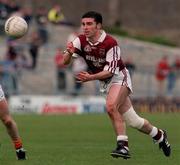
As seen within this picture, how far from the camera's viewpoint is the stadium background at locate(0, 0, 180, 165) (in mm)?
16188

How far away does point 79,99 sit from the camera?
3231 cm

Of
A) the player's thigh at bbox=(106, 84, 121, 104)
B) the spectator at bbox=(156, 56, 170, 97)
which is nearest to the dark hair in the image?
the player's thigh at bbox=(106, 84, 121, 104)

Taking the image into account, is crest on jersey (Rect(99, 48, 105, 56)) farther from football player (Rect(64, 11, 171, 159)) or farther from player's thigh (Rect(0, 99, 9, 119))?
player's thigh (Rect(0, 99, 9, 119))

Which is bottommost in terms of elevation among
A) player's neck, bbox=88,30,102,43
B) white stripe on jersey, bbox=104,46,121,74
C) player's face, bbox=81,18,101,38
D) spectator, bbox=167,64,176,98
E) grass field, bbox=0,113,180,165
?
spectator, bbox=167,64,176,98

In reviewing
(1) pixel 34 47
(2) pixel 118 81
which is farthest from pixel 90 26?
(1) pixel 34 47

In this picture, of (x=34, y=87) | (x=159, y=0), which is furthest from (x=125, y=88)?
(x=159, y=0)

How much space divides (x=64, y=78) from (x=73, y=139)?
14536 mm

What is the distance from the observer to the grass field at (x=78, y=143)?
13641 millimetres

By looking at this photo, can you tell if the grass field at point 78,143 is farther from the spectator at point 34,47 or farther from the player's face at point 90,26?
the spectator at point 34,47

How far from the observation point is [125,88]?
13.8 m

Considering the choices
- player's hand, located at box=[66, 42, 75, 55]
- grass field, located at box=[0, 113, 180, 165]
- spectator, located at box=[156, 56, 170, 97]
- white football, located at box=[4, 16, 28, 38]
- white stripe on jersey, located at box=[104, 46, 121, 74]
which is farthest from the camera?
spectator, located at box=[156, 56, 170, 97]

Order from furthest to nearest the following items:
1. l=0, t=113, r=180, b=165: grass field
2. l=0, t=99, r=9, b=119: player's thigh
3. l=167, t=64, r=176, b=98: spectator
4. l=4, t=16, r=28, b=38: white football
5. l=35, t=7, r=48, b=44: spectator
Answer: l=35, t=7, r=48, b=44: spectator < l=167, t=64, r=176, b=98: spectator < l=0, t=113, r=180, b=165: grass field < l=4, t=16, r=28, b=38: white football < l=0, t=99, r=9, b=119: player's thigh

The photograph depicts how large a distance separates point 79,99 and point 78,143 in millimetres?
14795

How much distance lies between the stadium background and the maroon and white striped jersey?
Result: 1.51 m
